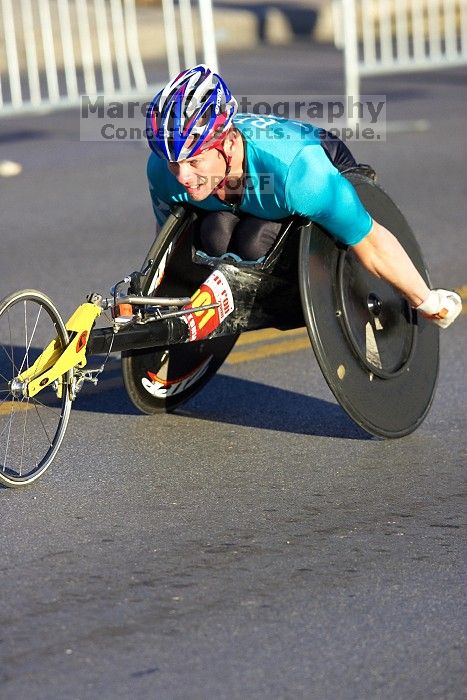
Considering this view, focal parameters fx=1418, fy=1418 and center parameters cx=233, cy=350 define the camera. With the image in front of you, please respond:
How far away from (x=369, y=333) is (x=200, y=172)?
946 mm

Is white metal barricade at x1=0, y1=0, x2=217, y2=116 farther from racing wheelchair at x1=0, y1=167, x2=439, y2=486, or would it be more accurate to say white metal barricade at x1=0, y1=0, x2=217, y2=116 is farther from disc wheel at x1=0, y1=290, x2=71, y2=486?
racing wheelchair at x1=0, y1=167, x2=439, y2=486

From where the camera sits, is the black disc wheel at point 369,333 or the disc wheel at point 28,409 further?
the black disc wheel at point 369,333

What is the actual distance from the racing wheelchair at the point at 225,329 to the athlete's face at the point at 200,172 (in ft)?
1.05

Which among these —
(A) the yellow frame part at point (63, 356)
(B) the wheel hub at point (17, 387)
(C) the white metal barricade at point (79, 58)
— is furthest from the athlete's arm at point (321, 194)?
(C) the white metal barricade at point (79, 58)

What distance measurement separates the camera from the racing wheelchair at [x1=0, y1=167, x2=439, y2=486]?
16.2ft

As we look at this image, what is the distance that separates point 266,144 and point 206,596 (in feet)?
5.85

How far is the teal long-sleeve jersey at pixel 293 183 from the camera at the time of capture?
4.99m

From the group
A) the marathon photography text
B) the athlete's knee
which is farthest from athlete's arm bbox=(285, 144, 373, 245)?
the marathon photography text

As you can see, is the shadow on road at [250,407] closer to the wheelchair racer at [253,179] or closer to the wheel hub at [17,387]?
the wheelchair racer at [253,179]

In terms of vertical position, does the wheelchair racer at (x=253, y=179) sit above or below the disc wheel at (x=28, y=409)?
above

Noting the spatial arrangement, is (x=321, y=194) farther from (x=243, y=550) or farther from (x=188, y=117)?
(x=243, y=550)

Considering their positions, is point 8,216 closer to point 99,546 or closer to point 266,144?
point 266,144

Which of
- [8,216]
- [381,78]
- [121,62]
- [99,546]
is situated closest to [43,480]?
[99,546]

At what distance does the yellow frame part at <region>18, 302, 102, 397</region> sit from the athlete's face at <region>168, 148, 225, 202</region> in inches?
22.8
